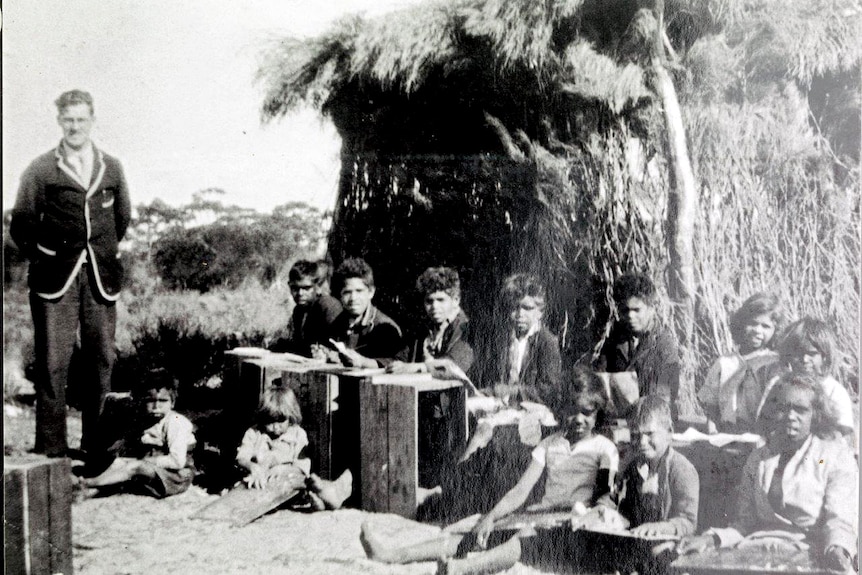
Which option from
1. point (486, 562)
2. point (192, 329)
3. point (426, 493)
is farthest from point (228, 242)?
point (486, 562)

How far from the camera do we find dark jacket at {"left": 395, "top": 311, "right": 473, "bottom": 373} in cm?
402

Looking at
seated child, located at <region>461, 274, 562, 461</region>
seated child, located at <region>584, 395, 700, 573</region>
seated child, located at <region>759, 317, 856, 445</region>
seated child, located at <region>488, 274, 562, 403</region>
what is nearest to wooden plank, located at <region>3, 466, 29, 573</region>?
seated child, located at <region>461, 274, 562, 461</region>

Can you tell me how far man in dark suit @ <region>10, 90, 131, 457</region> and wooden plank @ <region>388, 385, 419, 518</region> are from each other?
1.44 m

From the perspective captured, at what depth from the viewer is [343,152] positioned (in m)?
4.13

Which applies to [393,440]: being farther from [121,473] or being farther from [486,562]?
[121,473]

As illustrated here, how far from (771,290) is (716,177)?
624 mm

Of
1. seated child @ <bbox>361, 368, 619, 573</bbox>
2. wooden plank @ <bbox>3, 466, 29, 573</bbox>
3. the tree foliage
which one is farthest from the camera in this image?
the tree foliage

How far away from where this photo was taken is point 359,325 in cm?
409

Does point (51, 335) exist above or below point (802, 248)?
below

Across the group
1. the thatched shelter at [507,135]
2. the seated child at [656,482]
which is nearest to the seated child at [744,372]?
the thatched shelter at [507,135]

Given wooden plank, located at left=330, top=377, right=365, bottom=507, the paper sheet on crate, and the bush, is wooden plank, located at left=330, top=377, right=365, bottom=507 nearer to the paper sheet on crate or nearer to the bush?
the bush

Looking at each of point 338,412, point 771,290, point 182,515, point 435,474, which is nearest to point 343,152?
point 338,412

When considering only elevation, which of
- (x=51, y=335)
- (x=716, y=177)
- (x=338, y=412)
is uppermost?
(x=716, y=177)

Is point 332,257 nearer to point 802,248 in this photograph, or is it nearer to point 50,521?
point 50,521
